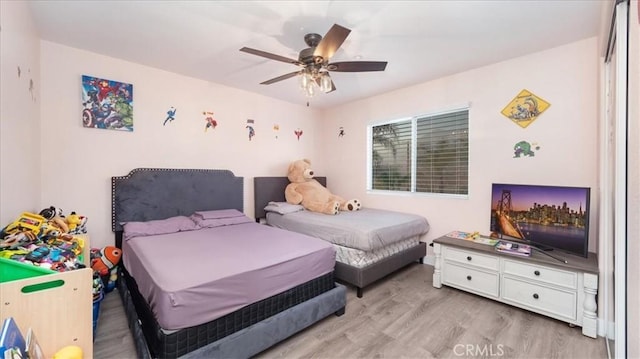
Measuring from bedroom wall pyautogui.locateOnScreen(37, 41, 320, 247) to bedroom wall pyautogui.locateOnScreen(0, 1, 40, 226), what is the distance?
0.24 metres

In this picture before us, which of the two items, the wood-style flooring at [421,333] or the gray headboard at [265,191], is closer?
the wood-style flooring at [421,333]

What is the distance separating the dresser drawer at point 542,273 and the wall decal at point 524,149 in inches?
46.6

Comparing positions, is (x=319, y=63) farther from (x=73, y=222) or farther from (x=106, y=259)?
(x=106, y=259)

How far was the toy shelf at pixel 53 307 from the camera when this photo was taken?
1.12 m

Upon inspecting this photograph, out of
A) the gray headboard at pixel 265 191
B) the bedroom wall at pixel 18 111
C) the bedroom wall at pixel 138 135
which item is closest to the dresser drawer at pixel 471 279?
the gray headboard at pixel 265 191

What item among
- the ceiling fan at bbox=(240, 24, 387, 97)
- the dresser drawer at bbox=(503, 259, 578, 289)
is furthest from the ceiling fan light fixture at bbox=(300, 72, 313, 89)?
the dresser drawer at bbox=(503, 259, 578, 289)

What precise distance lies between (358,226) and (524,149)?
197 cm

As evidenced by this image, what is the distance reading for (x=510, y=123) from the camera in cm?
296

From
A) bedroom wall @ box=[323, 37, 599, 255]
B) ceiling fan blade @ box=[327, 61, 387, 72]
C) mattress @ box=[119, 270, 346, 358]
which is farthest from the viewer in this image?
bedroom wall @ box=[323, 37, 599, 255]

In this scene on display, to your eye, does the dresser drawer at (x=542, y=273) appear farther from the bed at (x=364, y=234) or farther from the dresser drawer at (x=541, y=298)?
the bed at (x=364, y=234)

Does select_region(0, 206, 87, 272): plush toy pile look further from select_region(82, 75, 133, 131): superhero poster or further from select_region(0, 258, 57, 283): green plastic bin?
select_region(82, 75, 133, 131): superhero poster

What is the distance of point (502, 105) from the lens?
302cm

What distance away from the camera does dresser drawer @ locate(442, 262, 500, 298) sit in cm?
259

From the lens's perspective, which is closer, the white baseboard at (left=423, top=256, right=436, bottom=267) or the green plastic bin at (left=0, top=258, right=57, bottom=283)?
the green plastic bin at (left=0, top=258, right=57, bottom=283)
